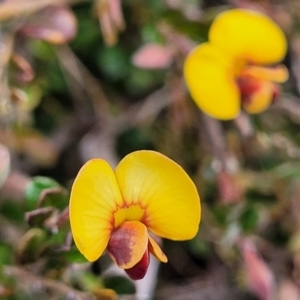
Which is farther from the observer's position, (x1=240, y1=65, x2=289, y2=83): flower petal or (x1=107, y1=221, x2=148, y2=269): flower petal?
(x1=240, y1=65, x2=289, y2=83): flower petal

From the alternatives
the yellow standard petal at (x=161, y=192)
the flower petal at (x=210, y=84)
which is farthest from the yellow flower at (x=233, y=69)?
the yellow standard petal at (x=161, y=192)

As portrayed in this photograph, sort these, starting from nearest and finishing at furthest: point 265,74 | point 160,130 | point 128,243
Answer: point 128,243 → point 265,74 → point 160,130

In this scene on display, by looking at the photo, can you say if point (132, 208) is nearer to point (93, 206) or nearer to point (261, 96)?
point (93, 206)

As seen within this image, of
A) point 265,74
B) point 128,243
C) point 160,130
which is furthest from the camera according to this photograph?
point 160,130

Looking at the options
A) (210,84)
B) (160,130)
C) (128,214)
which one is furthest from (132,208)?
(160,130)

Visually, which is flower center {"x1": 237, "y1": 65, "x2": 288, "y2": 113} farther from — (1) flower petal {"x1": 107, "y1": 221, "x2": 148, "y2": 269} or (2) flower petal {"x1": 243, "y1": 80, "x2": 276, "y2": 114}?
(1) flower petal {"x1": 107, "y1": 221, "x2": 148, "y2": 269}

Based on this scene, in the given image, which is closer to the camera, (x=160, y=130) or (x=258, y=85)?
(x=258, y=85)

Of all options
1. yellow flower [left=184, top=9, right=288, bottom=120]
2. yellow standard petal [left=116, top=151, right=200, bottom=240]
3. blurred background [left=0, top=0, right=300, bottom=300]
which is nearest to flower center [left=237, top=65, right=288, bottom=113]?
yellow flower [left=184, top=9, right=288, bottom=120]
